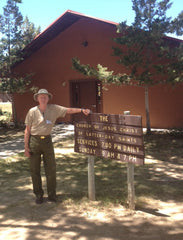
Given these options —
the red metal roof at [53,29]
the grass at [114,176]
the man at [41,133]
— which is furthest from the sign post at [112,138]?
the red metal roof at [53,29]

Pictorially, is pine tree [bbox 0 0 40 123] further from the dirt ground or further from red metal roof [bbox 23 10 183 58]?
the dirt ground

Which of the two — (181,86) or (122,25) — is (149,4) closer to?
(122,25)

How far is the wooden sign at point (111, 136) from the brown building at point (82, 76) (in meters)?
6.87

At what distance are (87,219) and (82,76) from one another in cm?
962

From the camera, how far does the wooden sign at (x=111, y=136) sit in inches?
141

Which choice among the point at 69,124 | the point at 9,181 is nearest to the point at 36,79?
the point at 69,124

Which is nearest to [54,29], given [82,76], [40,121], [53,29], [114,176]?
[53,29]

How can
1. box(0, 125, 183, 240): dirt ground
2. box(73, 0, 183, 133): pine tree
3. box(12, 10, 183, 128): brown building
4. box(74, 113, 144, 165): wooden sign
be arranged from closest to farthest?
box(0, 125, 183, 240): dirt ground
box(74, 113, 144, 165): wooden sign
box(73, 0, 183, 133): pine tree
box(12, 10, 183, 128): brown building

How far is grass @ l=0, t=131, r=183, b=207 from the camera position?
4.32 m

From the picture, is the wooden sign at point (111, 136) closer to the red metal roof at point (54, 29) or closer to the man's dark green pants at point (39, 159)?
the man's dark green pants at point (39, 159)

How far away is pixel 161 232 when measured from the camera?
317 cm

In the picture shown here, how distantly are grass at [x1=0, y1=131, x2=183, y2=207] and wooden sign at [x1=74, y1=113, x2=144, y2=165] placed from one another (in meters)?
0.84

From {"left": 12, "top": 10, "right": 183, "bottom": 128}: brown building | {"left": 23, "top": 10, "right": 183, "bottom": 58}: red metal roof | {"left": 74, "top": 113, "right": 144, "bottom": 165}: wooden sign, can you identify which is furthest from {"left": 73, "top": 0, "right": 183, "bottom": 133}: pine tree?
{"left": 74, "top": 113, "right": 144, "bottom": 165}: wooden sign

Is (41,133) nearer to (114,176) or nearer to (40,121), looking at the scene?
(40,121)
